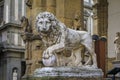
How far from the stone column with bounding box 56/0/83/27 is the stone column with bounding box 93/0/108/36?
11167 millimetres

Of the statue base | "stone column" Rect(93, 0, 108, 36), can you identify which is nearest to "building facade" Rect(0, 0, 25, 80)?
"stone column" Rect(93, 0, 108, 36)

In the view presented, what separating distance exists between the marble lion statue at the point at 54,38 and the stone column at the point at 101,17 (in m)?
16.1

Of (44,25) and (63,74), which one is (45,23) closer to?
(44,25)

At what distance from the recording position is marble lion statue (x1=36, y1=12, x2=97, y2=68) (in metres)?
6.51

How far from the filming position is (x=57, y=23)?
6.69 metres

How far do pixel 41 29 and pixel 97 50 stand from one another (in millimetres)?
7663

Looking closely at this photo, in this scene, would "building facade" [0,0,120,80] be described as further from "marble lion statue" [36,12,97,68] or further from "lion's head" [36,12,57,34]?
"lion's head" [36,12,57,34]

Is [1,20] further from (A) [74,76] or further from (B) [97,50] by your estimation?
(A) [74,76]

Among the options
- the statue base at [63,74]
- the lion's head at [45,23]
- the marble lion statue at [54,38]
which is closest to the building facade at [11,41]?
the marble lion statue at [54,38]

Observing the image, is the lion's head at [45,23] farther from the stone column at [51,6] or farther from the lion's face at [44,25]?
the stone column at [51,6]

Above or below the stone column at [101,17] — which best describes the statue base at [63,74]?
below

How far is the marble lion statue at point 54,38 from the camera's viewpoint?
6.51 meters

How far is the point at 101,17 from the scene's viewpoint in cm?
2330

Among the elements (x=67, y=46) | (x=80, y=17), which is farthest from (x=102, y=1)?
(x=67, y=46)
